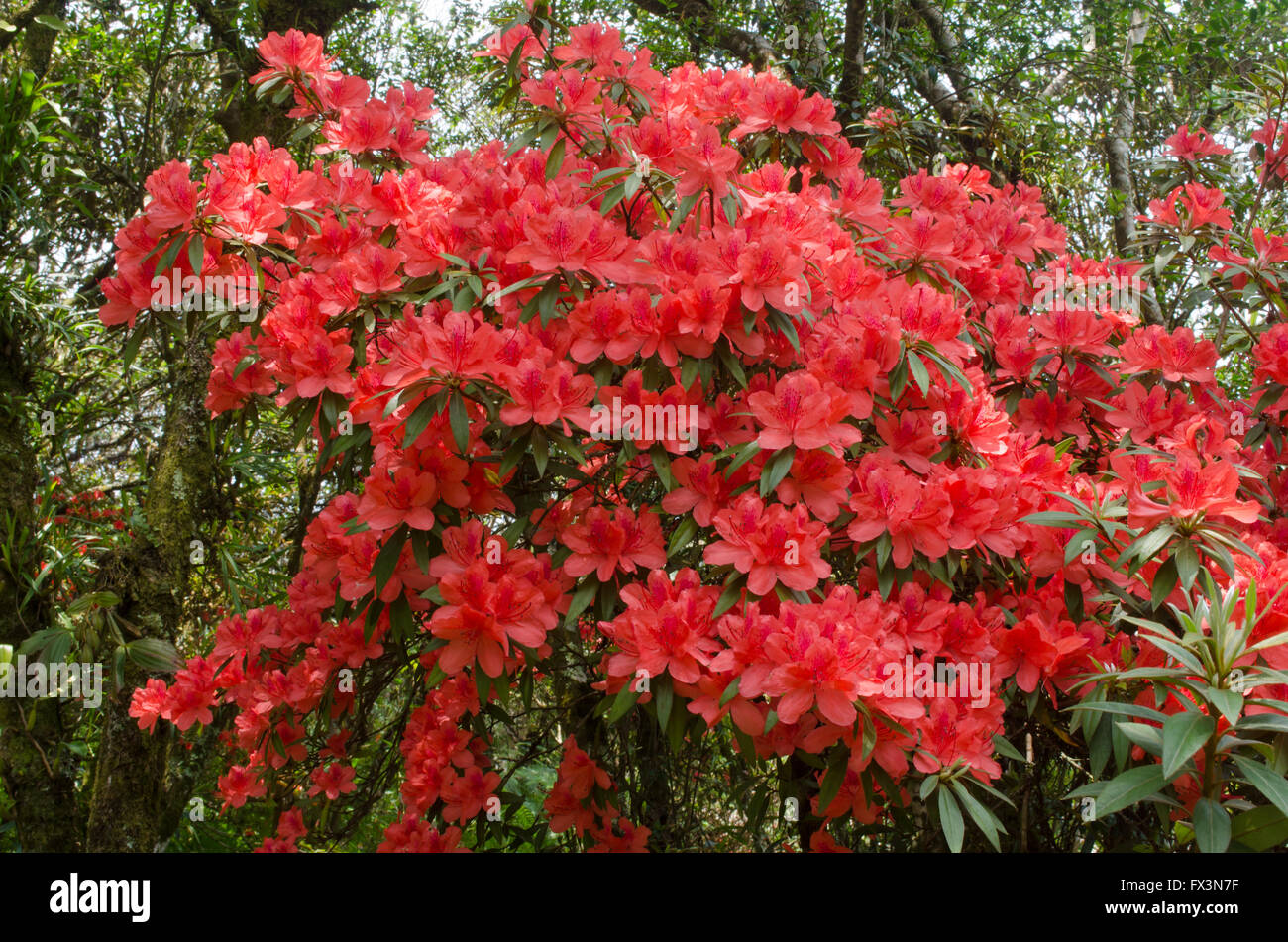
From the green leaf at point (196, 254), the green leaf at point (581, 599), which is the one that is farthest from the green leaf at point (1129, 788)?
the green leaf at point (196, 254)

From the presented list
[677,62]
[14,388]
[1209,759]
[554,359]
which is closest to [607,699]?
[554,359]

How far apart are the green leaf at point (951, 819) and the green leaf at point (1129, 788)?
18 cm

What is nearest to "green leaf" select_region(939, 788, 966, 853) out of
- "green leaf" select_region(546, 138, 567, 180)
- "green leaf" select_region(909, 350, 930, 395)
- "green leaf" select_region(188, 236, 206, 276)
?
"green leaf" select_region(909, 350, 930, 395)

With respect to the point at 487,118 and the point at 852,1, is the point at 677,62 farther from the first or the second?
the point at 487,118

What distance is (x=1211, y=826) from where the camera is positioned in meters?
1.24

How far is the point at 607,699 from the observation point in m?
1.67

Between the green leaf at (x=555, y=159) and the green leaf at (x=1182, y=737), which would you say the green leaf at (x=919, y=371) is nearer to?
the green leaf at (x=1182, y=737)

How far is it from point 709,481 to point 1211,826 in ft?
2.80

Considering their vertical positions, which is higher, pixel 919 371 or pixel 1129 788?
pixel 919 371

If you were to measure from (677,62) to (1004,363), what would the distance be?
8.11ft

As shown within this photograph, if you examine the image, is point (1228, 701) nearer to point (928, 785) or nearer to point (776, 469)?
point (928, 785)

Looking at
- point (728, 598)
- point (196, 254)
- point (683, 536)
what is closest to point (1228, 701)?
point (728, 598)

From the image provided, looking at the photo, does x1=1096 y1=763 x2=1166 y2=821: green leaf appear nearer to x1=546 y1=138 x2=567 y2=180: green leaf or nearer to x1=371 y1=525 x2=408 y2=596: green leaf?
x1=371 y1=525 x2=408 y2=596: green leaf

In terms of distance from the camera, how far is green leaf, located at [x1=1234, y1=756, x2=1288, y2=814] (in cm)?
116
